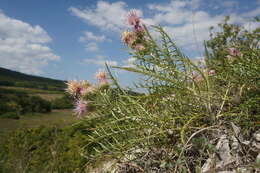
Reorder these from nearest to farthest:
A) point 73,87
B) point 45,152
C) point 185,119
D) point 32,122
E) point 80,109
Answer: point 185,119, point 80,109, point 73,87, point 45,152, point 32,122

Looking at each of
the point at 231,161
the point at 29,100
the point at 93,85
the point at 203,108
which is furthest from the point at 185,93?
the point at 29,100

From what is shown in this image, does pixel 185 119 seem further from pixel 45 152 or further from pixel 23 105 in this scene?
pixel 23 105

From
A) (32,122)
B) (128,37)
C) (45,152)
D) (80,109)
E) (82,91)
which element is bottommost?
(32,122)

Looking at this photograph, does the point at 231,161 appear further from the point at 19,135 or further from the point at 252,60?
the point at 19,135

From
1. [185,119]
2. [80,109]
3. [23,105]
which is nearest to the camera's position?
[185,119]

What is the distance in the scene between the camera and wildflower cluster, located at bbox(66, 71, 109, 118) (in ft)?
4.78

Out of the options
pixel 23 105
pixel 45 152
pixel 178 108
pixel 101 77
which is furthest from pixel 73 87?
pixel 23 105

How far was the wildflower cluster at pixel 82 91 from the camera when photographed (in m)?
1.46

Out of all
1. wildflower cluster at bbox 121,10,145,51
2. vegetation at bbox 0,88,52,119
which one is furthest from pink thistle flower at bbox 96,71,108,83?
vegetation at bbox 0,88,52,119

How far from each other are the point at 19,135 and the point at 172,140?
20.5 feet

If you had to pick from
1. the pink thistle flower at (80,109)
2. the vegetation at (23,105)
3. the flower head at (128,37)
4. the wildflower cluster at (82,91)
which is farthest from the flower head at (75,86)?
the vegetation at (23,105)

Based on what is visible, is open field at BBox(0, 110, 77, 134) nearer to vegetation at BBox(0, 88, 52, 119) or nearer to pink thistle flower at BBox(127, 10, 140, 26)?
pink thistle flower at BBox(127, 10, 140, 26)

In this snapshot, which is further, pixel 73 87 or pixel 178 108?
pixel 73 87

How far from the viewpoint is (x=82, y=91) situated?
155cm
